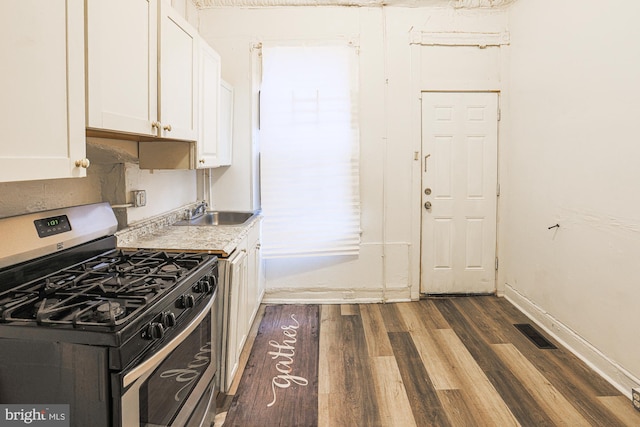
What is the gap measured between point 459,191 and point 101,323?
12.2 ft

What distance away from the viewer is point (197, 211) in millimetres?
3932

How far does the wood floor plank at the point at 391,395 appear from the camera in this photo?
7.85 ft

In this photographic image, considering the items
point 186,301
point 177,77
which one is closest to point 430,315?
point 186,301

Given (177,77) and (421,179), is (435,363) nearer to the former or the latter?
(421,179)

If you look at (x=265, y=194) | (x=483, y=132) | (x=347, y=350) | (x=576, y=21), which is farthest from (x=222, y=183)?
(x=576, y=21)

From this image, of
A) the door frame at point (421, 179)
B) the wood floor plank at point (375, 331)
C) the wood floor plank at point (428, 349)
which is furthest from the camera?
the door frame at point (421, 179)

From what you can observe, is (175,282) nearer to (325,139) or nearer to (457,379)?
(457,379)

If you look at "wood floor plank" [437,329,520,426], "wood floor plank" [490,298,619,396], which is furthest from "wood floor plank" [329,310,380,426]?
"wood floor plank" [490,298,619,396]

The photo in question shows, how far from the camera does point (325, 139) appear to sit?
A: 4.20 m

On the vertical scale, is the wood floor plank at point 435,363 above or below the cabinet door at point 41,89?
below

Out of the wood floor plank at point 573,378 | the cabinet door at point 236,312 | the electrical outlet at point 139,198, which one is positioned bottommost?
the wood floor plank at point 573,378

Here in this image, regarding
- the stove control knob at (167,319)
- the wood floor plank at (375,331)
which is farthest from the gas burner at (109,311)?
the wood floor plank at (375,331)

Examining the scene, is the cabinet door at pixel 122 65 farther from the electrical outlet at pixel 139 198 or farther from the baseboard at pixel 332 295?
the baseboard at pixel 332 295

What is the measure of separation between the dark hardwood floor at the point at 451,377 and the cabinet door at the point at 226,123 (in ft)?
4.81
